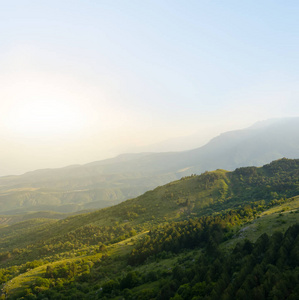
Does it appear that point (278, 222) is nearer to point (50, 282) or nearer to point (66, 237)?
point (50, 282)

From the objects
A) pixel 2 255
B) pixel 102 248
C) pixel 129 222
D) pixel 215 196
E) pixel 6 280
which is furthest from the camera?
pixel 215 196

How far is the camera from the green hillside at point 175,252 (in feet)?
110

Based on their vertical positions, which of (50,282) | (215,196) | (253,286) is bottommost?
(215,196)

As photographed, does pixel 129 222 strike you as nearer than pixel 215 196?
Yes

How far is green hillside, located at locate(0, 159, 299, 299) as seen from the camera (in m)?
33.7

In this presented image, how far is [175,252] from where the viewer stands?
63.9 metres

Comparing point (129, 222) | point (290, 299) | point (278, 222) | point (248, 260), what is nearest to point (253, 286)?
point (290, 299)

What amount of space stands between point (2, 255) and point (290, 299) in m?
128

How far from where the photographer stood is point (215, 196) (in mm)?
137500

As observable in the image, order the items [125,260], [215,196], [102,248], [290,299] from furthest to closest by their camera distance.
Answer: [215,196] < [102,248] < [125,260] < [290,299]

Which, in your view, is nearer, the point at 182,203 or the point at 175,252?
the point at 175,252

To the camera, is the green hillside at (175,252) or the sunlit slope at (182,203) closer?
the green hillside at (175,252)

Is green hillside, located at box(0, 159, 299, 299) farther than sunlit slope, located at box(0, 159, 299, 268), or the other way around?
sunlit slope, located at box(0, 159, 299, 268)

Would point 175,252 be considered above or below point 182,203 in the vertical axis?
above
